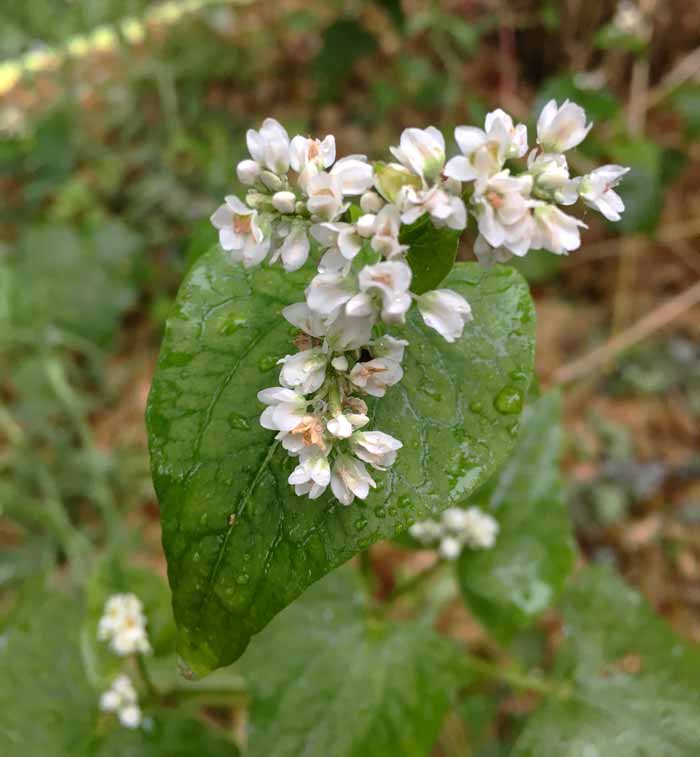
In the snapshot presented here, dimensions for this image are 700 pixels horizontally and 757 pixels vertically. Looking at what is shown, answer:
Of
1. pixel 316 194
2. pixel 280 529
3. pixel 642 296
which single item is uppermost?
pixel 316 194

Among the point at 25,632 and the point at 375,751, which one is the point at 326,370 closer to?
the point at 375,751

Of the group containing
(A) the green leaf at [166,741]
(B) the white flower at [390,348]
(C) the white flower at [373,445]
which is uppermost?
(B) the white flower at [390,348]

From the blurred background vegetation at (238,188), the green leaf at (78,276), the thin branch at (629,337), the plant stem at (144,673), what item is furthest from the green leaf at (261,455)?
the green leaf at (78,276)

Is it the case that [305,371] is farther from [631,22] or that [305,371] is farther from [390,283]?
[631,22]

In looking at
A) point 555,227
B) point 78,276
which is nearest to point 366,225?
point 555,227

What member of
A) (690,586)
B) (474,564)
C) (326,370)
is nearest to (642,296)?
(690,586)

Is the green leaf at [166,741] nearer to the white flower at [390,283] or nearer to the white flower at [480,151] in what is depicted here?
the white flower at [390,283]

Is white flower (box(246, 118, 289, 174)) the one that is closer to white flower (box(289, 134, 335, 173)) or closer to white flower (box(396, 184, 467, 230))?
Result: white flower (box(289, 134, 335, 173))
